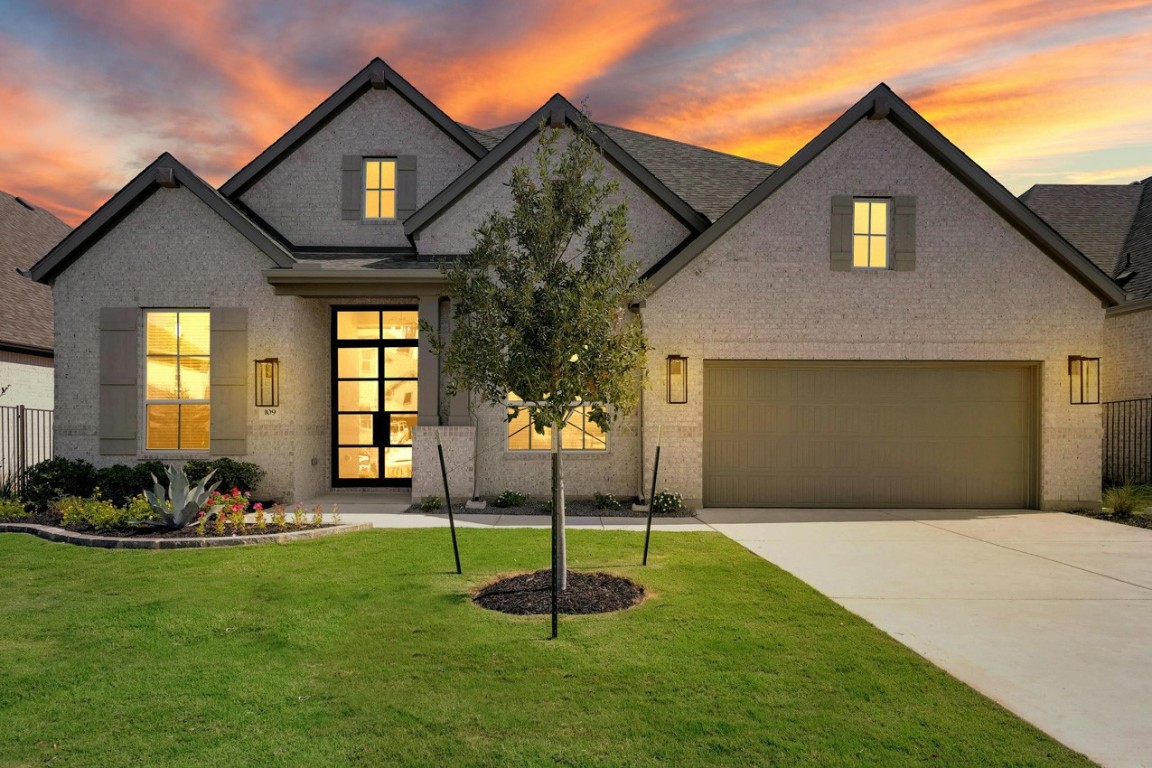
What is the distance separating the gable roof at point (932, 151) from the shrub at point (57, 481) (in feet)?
32.7

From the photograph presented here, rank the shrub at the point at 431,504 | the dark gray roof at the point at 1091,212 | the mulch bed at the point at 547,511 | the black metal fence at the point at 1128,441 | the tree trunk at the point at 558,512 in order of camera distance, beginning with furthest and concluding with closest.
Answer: the dark gray roof at the point at 1091,212 < the black metal fence at the point at 1128,441 < the shrub at the point at 431,504 < the mulch bed at the point at 547,511 < the tree trunk at the point at 558,512

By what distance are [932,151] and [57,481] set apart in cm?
1559


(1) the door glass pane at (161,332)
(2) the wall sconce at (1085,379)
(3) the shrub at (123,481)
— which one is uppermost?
(1) the door glass pane at (161,332)

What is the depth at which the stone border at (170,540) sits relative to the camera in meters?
9.04

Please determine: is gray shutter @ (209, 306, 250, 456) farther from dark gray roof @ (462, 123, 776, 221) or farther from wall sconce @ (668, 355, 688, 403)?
wall sconce @ (668, 355, 688, 403)

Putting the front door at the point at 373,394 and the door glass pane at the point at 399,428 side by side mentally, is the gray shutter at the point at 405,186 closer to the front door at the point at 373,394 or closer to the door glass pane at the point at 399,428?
the front door at the point at 373,394

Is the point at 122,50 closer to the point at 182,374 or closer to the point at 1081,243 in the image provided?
the point at 182,374

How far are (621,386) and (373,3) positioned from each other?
7517 millimetres

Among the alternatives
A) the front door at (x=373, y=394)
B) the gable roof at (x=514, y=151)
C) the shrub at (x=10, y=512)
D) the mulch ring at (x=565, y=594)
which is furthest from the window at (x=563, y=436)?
the shrub at (x=10, y=512)

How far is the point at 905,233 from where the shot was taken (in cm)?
1273

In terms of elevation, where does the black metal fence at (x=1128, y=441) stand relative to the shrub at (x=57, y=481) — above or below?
above

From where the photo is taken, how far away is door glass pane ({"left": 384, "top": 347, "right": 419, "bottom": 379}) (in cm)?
1412

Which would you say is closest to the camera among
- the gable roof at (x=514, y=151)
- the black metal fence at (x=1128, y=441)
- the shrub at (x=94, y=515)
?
the shrub at (x=94, y=515)

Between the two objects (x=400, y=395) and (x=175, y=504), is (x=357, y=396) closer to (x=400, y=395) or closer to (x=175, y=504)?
(x=400, y=395)
